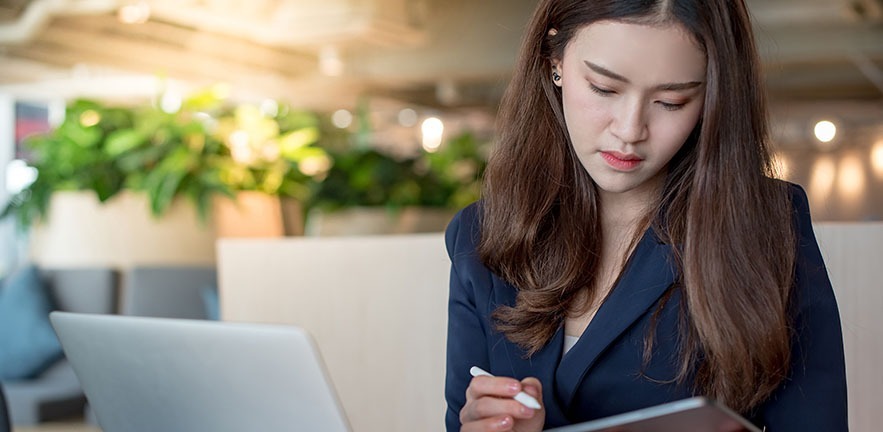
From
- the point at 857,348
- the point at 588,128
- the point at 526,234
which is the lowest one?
the point at 857,348

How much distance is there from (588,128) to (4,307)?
14.4 feet

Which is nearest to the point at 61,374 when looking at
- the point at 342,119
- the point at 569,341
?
the point at 569,341

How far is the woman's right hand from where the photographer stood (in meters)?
1.08

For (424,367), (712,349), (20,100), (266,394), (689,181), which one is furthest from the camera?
(20,100)

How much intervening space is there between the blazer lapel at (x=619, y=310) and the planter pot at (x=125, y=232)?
3.94 meters

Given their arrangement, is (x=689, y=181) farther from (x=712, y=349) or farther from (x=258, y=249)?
(x=258, y=249)

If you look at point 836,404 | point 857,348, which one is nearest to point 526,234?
point 836,404

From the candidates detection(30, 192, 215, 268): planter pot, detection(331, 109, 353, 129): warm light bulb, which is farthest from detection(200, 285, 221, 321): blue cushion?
detection(331, 109, 353, 129): warm light bulb

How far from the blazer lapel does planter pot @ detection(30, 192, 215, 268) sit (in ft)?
12.9

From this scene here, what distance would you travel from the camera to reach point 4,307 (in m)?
4.99

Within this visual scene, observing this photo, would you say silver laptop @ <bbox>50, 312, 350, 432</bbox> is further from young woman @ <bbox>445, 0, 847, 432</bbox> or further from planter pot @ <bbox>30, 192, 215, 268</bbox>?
planter pot @ <bbox>30, 192, 215, 268</bbox>

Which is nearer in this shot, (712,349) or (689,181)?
(712,349)

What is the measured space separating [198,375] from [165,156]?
14.3 feet

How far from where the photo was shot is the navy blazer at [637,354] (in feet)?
3.94
